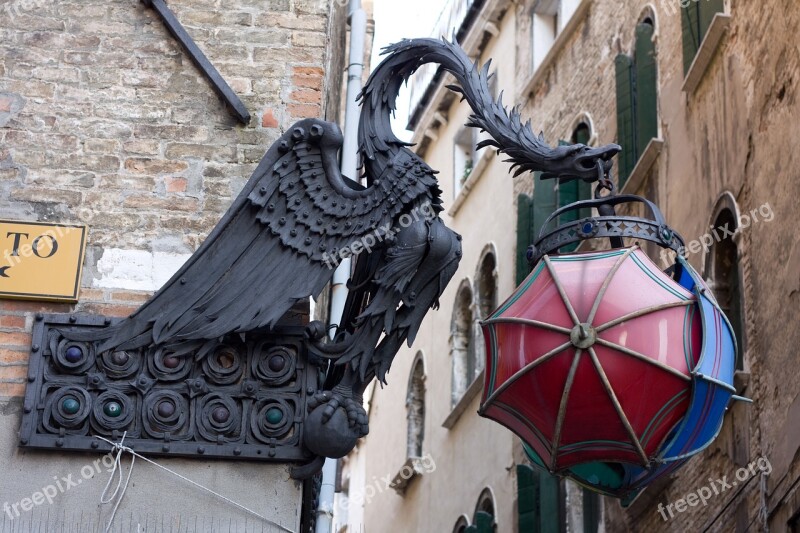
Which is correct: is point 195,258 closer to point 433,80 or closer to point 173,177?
point 173,177

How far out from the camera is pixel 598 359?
4902mm

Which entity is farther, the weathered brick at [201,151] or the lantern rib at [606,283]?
the weathered brick at [201,151]

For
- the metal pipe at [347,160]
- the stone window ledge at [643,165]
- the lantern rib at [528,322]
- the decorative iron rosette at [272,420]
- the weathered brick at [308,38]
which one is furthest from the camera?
the stone window ledge at [643,165]

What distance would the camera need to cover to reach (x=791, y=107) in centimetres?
1038

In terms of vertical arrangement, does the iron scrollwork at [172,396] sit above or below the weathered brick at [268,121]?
below

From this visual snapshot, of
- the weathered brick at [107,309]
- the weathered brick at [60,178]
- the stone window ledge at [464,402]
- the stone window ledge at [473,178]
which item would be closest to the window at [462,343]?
the stone window ledge at [464,402]

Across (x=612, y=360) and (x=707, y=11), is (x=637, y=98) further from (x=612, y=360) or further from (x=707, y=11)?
(x=612, y=360)

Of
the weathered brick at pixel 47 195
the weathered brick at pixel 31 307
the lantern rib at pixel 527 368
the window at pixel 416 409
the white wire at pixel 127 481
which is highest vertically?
the window at pixel 416 409

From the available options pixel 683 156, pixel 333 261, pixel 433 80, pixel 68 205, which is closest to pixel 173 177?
pixel 68 205

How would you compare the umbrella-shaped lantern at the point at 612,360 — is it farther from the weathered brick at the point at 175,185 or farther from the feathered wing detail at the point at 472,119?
the weathered brick at the point at 175,185

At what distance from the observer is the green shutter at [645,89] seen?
1415cm

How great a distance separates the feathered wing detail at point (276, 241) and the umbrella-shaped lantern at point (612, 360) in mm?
608

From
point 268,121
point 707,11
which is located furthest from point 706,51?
point 268,121

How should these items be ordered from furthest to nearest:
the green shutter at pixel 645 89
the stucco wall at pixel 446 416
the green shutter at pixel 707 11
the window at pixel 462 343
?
the window at pixel 462 343 < the stucco wall at pixel 446 416 < the green shutter at pixel 645 89 < the green shutter at pixel 707 11
